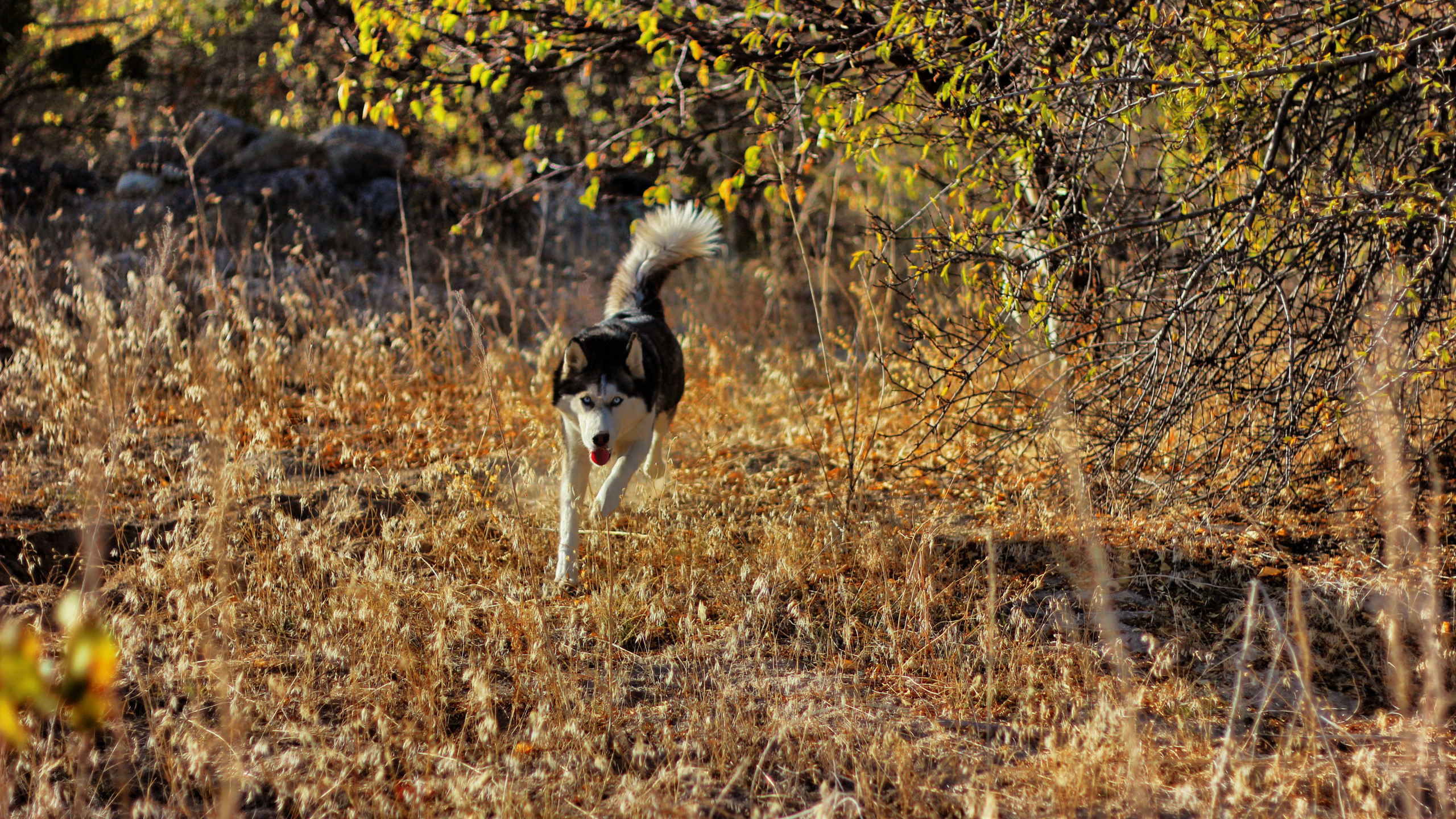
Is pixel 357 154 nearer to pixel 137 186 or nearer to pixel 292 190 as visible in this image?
pixel 292 190

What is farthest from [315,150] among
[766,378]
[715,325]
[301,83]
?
[766,378]

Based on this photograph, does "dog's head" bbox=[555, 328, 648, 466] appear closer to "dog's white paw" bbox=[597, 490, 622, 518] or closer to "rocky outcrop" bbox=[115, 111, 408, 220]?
"dog's white paw" bbox=[597, 490, 622, 518]

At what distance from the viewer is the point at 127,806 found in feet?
8.66

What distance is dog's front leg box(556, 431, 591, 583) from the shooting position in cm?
415

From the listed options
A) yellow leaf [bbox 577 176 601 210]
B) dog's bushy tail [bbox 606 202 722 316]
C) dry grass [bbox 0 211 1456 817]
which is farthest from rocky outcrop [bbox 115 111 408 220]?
yellow leaf [bbox 577 176 601 210]

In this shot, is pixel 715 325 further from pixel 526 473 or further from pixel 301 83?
pixel 301 83

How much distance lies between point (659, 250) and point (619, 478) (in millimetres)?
2187

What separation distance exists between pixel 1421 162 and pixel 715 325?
19.6ft

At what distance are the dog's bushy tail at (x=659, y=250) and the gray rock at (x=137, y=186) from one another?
779cm

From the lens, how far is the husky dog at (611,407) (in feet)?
13.9

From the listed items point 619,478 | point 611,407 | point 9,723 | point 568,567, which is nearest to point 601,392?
point 611,407

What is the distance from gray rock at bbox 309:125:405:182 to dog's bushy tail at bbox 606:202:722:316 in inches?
282

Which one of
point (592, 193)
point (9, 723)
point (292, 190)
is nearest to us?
point (9, 723)

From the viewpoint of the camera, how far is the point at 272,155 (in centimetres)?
1212
